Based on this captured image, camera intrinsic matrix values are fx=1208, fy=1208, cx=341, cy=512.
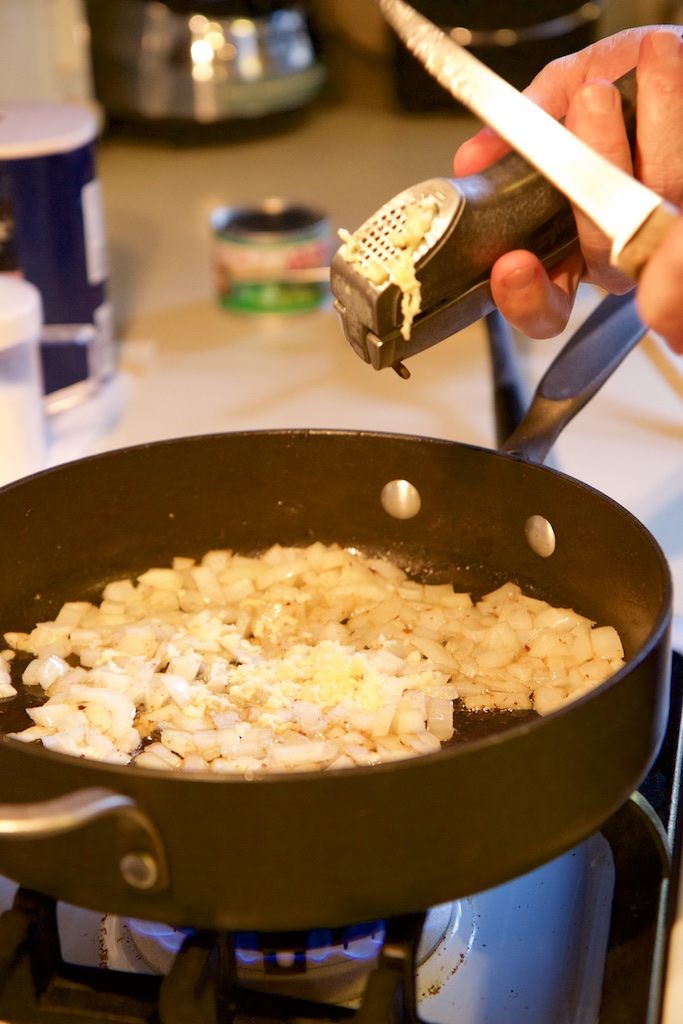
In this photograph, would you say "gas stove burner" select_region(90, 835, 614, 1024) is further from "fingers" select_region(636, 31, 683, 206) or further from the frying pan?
"fingers" select_region(636, 31, 683, 206)

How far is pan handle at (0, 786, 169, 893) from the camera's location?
474 mm

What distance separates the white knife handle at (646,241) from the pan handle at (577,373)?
0.96ft

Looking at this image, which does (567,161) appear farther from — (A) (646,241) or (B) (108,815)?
(B) (108,815)

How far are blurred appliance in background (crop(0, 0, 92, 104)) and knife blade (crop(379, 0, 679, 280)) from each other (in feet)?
3.86

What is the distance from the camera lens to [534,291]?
28.5 inches

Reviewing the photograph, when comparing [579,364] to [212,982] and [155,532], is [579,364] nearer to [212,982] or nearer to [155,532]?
[155,532]

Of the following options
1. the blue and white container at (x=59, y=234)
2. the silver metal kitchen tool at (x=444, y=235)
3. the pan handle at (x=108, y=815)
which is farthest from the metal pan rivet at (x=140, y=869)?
the blue and white container at (x=59, y=234)

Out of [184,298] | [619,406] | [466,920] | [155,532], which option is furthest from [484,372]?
[466,920]

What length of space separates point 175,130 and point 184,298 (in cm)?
59

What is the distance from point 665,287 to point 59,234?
84cm

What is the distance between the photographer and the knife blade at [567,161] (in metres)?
0.55

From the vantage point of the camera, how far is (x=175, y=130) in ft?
6.66

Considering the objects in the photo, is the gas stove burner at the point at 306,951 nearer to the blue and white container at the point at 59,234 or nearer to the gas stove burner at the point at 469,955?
the gas stove burner at the point at 469,955

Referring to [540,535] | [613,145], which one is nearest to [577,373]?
[540,535]
